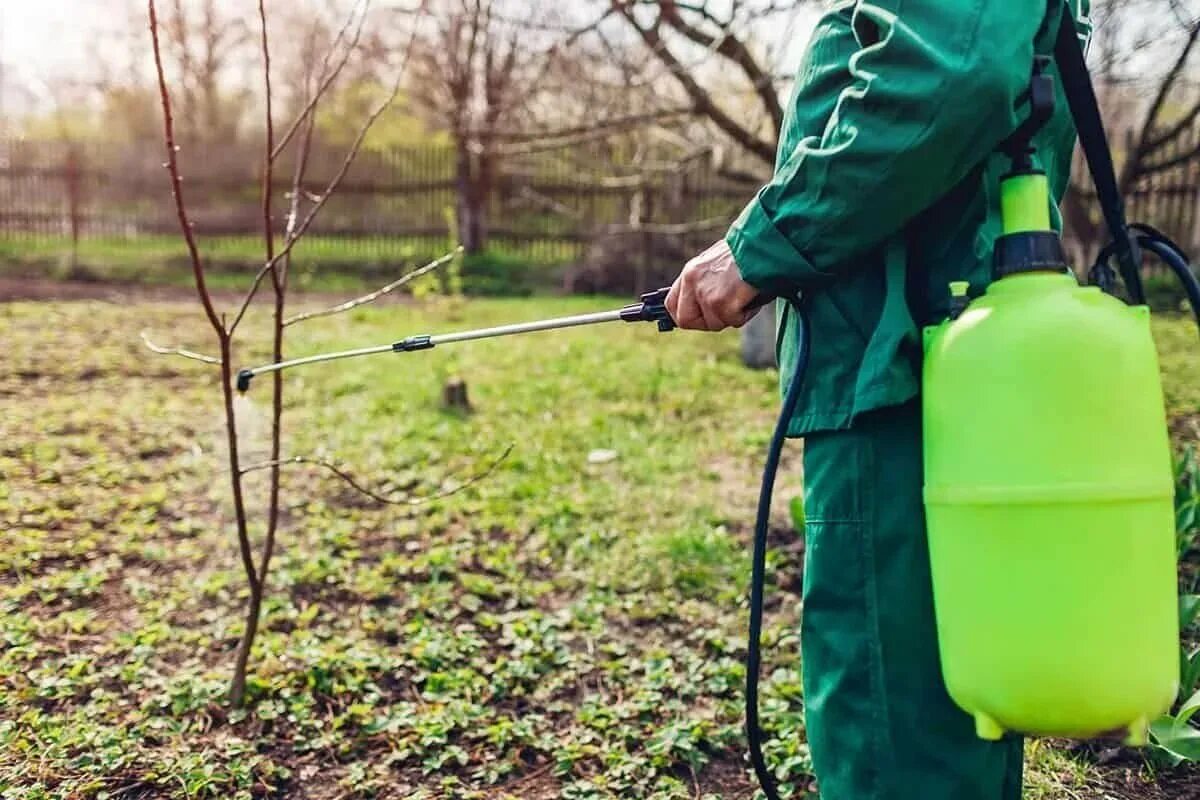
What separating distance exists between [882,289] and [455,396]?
15.6 feet

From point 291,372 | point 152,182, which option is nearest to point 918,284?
point 291,372

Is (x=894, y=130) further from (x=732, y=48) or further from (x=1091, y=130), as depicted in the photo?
(x=732, y=48)

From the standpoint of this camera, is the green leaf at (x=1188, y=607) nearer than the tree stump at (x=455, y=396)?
Yes

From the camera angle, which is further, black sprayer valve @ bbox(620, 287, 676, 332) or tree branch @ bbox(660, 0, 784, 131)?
tree branch @ bbox(660, 0, 784, 131)

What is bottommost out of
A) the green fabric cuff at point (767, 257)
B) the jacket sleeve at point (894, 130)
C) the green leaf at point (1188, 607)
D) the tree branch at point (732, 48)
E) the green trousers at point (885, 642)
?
the green leaf at point (1188, 607)

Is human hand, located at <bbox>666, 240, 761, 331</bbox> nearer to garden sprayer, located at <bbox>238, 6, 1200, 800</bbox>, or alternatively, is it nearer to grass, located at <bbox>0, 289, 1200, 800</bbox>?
garden sprayer, located at <bbox>238, 6, 1200, 800</bbox>

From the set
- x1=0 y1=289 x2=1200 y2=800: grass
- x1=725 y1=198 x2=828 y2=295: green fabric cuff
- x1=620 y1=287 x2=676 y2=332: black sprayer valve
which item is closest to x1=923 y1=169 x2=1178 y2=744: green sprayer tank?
x1=725 y1=198 x2=828 y2=295: green fabric cuff

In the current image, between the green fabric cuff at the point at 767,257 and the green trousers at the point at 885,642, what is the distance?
21 centimetres

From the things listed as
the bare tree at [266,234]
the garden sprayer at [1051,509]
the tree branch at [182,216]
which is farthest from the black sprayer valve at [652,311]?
the tree branch at [182,216]

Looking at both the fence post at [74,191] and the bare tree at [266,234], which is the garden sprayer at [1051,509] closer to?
the bare tree at [266,234]

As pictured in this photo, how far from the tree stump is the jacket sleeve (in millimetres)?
4714

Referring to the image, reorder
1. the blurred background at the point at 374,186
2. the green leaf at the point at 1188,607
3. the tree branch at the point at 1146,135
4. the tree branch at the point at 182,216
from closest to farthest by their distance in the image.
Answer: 1. the tree branch at the point at 182,216
2. the green leaf at the point at 1188,607
3. the tree branch at the point at 1146,135
4. the blurred background at the point at 374,186

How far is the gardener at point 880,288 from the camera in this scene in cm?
127

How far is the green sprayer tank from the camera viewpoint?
1139 millimetres
